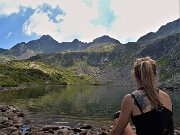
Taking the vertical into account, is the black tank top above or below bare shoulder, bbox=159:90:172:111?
below

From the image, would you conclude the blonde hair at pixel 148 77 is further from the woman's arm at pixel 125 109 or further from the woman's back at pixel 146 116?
the woman's arm at pixel 125 109

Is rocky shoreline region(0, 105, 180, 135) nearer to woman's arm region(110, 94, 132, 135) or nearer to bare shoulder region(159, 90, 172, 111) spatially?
woman's arm region(110, 94, 132, 135)

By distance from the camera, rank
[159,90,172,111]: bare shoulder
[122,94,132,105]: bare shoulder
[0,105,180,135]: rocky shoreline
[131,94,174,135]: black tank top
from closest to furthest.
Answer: [122,94,132,105]: bare shoulder, [131,94,174,135]: black tank top, [159,90,172,111]: bare shoulder, [0,105,180,135]: rocky shoreline

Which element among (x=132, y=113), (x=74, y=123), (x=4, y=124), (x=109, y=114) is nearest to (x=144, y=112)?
(x=132, y=113)

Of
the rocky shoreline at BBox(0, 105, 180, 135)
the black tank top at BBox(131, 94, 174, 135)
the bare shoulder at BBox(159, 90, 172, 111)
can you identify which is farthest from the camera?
the rocky shoreline at BBox(0, 105, 180, 135)

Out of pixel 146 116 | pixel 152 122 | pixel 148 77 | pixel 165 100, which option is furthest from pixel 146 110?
pixel 148 77

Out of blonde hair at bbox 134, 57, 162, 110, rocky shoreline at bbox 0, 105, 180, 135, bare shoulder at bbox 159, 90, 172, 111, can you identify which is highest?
blonde hair at bbox 134, 57, 162, 110

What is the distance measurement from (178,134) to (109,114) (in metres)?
24.8

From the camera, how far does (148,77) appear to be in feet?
26.7

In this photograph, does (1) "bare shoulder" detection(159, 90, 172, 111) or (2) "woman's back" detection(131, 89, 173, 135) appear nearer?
(2) "woman's back" detection(131, 89, 173, 135)

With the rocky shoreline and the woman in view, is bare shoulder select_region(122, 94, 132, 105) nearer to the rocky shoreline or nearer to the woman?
the woman

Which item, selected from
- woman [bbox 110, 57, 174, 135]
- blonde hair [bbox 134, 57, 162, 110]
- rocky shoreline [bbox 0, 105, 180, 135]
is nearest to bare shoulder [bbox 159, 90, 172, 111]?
woman [bbox 110, 57, 174, 135]

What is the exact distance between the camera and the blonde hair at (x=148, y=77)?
8.02 m

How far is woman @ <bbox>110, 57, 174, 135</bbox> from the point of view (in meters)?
7.87
